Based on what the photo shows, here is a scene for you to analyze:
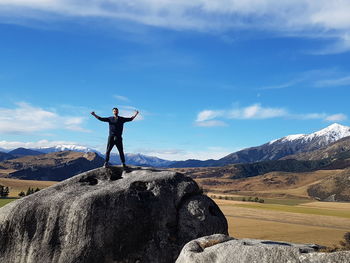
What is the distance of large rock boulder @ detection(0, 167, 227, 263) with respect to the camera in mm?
20719

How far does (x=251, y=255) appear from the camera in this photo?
495 inches

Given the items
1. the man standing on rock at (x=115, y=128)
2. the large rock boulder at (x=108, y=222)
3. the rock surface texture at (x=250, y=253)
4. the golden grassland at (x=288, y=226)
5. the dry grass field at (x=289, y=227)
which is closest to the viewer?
the rock surface texture at (x=250, y=253)

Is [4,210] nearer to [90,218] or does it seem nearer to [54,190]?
[54,190]

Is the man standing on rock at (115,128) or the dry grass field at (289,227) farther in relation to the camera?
the dry grass field at (289,227)

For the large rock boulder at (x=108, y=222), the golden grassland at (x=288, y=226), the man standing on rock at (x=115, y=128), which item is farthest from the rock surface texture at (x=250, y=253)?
the golden grassland at (x=288, y=226)

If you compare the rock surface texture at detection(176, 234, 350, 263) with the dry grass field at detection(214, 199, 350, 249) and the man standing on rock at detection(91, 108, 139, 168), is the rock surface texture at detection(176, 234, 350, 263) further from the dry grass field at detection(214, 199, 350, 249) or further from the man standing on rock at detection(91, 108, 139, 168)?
the dry grass field at detection(214, 199, 350, 249)

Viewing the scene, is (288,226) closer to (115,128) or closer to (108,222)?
(115,128)

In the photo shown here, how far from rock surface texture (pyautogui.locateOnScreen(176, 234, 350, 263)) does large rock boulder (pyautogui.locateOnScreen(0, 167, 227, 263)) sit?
7.21 meters

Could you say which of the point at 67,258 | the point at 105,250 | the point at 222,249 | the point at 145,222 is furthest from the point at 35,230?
the point at 222,249

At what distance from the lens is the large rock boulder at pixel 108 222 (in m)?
20.7

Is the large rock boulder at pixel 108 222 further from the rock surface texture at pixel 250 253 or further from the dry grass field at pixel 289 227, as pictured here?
the dry grass field at pixel 289 227

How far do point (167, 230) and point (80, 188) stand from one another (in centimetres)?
571

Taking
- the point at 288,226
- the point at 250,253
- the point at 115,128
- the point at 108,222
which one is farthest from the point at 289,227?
the point at 250,253

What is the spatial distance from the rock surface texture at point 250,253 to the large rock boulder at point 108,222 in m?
7.21
